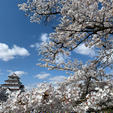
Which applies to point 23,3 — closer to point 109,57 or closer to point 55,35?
point 55,35

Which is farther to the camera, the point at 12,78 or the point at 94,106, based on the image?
the point at 12,78

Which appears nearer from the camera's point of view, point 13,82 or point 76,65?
point 76,65

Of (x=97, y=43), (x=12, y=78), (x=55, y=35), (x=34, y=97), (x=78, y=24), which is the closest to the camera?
(x=34, y=97)

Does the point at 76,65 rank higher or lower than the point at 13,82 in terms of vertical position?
lower

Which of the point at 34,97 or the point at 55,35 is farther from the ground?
the point at 55,35

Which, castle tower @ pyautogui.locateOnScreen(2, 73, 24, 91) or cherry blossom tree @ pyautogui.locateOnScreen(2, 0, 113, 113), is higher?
castle tower @ pyautogui.locateOnScreen(2, 73, 24, 91)

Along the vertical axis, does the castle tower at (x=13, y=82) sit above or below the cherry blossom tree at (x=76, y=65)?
above

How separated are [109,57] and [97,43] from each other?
1.42 m

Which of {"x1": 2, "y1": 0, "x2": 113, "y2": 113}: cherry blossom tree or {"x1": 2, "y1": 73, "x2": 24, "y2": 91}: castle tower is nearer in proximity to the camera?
{"x1": 2, "y1": 0, "x2": 113, "y2": 113}: cherry blossom tree

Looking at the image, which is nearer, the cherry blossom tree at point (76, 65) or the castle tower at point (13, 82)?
the cherry blossom tree at point (76, 65)

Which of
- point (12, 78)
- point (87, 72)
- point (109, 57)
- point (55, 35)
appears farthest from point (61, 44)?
point (12, 78)

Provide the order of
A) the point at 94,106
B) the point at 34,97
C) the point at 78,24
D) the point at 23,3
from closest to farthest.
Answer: the point at 34,97 → the point at 94,106 → the point at 78,24 → the point at 23,3

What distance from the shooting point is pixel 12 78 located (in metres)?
29.4

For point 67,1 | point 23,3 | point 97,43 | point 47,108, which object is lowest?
point 47,108
